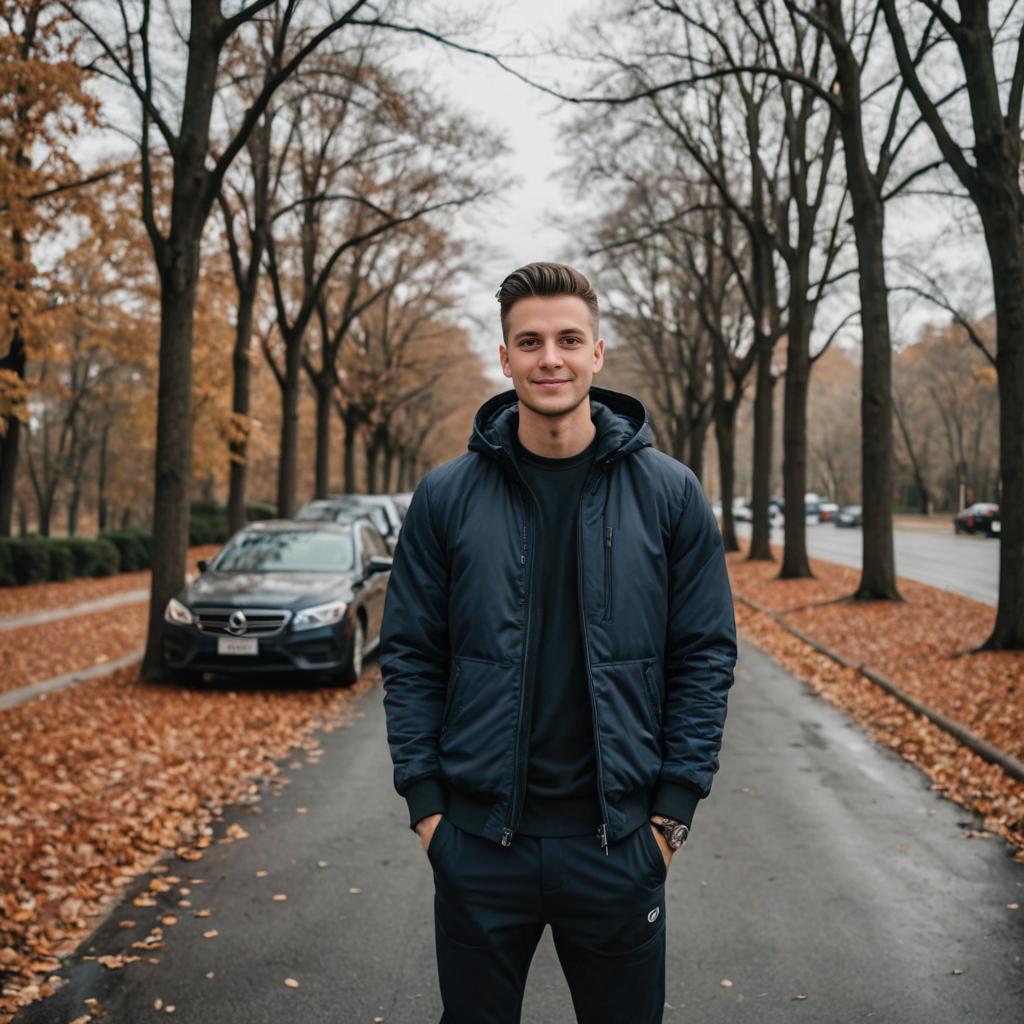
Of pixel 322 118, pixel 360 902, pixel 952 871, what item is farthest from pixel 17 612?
pixel 952 871

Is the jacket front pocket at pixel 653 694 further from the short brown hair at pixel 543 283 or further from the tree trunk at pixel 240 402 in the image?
the tree trunk at pixel 240 402

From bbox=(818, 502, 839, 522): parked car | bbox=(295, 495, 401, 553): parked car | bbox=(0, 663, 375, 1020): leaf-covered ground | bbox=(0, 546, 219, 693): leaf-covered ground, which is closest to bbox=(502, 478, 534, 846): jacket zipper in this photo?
bbox=(0, 663, 375, 1020): leaf-covered ground

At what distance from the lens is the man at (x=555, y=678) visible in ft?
7.35

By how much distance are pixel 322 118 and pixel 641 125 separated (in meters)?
6.31

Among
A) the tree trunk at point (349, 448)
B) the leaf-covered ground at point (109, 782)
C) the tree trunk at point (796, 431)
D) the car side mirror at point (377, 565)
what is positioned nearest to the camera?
the leaf-covered ground at point (109, 782)

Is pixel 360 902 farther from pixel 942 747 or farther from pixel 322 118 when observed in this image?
pixel 322 118

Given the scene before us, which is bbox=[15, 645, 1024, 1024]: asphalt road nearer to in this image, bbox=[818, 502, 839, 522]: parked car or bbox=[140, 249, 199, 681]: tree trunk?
bbox=[140, 249, 199, 681]: tree trunk

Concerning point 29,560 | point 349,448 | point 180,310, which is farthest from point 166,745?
point 349,448

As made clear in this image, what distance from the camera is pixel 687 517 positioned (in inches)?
95.6

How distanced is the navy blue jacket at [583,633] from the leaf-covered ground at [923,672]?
12.5ft

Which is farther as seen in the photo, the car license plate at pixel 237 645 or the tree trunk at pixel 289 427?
the tree trunk at pixel 289 427

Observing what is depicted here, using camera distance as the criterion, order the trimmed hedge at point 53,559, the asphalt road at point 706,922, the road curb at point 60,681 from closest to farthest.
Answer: the asphalt road at point 706,922
the road curb at point 60,681
the trimmed hedge at point 53,559

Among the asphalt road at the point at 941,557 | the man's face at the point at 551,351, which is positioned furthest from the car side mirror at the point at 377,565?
the asphalt road at the point at 941,557

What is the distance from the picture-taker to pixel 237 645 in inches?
388
